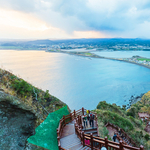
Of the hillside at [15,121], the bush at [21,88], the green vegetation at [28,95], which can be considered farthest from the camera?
the bush at [21,88]

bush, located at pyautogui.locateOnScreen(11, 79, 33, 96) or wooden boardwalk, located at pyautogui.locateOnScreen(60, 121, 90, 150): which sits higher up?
bush, located at pyautogui.locateOnScreen(11, 79, 33, 96)

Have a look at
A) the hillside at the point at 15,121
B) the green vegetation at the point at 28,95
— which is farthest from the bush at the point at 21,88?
the hillside at the point at 15,121

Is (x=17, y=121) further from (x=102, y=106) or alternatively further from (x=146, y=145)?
(x=102, y=106)

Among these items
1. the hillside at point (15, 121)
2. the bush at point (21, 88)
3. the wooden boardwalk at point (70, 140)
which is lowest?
the wooden boardwalk at point (70, 140)

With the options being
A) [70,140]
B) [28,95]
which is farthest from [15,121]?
[70,140]

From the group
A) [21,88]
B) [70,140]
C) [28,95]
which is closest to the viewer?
[70,140]

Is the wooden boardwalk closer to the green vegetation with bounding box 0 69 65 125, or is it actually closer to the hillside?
the hillside

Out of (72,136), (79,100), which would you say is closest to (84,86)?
(79,100)

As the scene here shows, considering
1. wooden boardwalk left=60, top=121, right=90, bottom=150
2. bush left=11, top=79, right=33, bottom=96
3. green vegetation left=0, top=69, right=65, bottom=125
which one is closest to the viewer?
wooden boardwalk left=60, top=121, right=90, bottom=150

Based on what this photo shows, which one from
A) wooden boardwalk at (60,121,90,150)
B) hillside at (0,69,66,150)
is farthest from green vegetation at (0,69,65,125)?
wooden boardwalk at (60,121,90,150)

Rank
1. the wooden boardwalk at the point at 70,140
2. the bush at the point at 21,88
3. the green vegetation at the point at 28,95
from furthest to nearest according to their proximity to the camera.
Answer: the bush at the point at 21,88
the green vegetation at the point at 28,95
the wooden boardwalk at the point at 70,140

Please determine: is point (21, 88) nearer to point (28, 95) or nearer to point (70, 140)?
point (28, 95)

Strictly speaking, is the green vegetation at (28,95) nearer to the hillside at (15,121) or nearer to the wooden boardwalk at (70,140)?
the hillside at (15,121)
